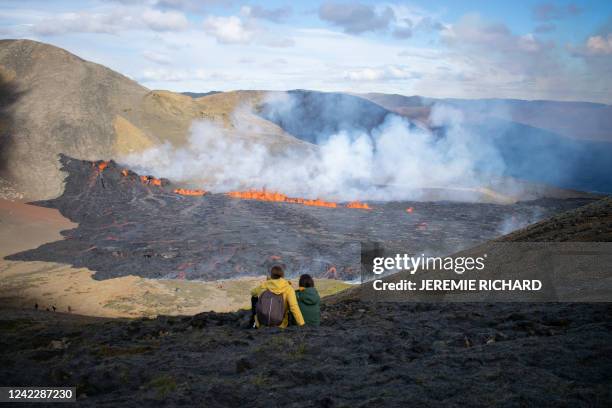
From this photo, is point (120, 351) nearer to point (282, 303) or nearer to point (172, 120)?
point (282, 303)

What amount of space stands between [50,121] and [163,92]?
12.6 meters

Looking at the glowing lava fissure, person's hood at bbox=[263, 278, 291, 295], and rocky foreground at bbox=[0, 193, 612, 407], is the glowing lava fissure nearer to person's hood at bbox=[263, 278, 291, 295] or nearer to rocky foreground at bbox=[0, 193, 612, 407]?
rocky foreground at bbox=[0, 193, 612, 407]

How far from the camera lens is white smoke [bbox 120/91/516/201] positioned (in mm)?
38812

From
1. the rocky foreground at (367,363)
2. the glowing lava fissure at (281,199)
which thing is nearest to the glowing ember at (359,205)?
the glowing lava fissure at (281,199)

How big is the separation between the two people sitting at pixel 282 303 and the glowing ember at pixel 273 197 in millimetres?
24997

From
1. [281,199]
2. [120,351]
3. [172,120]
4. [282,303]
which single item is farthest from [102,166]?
[282,303]

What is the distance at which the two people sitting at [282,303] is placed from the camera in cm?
786

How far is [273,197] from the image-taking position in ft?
118

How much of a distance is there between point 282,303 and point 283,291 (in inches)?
8.4

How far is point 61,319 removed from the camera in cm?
1390

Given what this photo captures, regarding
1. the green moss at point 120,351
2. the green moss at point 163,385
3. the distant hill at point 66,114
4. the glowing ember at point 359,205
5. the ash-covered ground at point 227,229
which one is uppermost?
the distant hill at point 66,114

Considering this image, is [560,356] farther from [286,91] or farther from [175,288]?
[286,91]

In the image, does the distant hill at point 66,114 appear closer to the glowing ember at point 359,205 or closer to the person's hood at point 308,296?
the glowing ember at point 359,205

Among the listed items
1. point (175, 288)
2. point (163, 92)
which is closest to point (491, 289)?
point (175, 288)
